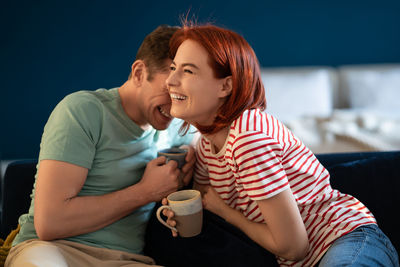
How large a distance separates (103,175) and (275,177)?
522mm

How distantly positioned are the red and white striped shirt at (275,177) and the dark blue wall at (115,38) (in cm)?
273

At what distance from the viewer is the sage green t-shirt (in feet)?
3.58

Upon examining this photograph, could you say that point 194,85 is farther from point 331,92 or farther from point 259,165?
point 331,92

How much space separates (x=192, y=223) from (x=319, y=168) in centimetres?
40

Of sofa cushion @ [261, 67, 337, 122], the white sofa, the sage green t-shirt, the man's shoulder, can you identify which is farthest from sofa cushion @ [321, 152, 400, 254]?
sofa cushion @ [261, 67, 337, 122]

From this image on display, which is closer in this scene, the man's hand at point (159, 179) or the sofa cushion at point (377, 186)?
the man's hand at point (159, 179)

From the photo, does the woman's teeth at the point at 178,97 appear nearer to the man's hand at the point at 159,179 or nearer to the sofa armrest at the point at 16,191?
the man's hand at the point at 159,179

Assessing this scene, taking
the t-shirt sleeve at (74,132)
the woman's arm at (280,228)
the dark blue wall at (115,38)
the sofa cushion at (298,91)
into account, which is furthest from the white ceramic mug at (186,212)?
the dark blue wall at (115,38)

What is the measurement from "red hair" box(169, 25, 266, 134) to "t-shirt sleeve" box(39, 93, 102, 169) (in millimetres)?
333

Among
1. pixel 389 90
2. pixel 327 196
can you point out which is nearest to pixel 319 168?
pixel 327 196

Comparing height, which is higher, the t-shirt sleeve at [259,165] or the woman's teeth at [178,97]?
the woman's teeth at [178,97]

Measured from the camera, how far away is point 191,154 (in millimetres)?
1265

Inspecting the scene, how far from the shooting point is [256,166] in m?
0.96

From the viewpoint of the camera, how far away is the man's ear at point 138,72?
1.27m
